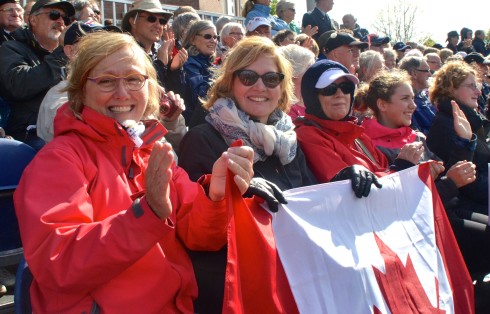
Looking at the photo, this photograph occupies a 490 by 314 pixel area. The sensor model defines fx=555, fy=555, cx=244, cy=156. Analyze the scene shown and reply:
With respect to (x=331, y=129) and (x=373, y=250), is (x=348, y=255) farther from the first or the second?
(x=331, y=129)

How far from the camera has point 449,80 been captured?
5352mm

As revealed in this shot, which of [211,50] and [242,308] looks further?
[211,50]

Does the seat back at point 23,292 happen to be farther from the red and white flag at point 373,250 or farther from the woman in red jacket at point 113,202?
the red and white flag at point 373,250

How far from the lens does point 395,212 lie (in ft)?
10.0

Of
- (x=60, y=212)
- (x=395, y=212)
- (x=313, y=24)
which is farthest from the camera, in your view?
(x=313, y=24)

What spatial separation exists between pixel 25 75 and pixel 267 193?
98.7 inches

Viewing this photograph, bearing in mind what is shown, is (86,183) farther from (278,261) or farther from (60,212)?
(278,261)

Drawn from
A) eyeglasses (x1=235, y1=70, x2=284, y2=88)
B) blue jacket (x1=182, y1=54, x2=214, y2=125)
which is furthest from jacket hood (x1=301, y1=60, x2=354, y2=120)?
blue jacket (x1=182, y1=54, x2=214, y2=125)

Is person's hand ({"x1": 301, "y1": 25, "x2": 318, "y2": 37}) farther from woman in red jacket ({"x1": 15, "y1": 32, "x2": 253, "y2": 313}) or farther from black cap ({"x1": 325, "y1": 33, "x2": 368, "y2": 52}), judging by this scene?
woman in red jacket ({"x1": 15, "y1": 32, "x2": 253, "y2": 313})

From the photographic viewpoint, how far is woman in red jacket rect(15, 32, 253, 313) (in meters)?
1.99

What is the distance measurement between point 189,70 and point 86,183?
3271 millimetres

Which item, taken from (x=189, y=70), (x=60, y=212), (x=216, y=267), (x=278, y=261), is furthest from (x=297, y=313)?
(x=189, y=70)

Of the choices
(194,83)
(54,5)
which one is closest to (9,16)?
(54,5)

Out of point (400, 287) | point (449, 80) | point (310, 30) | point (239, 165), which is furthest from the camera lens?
point (310, 30)
